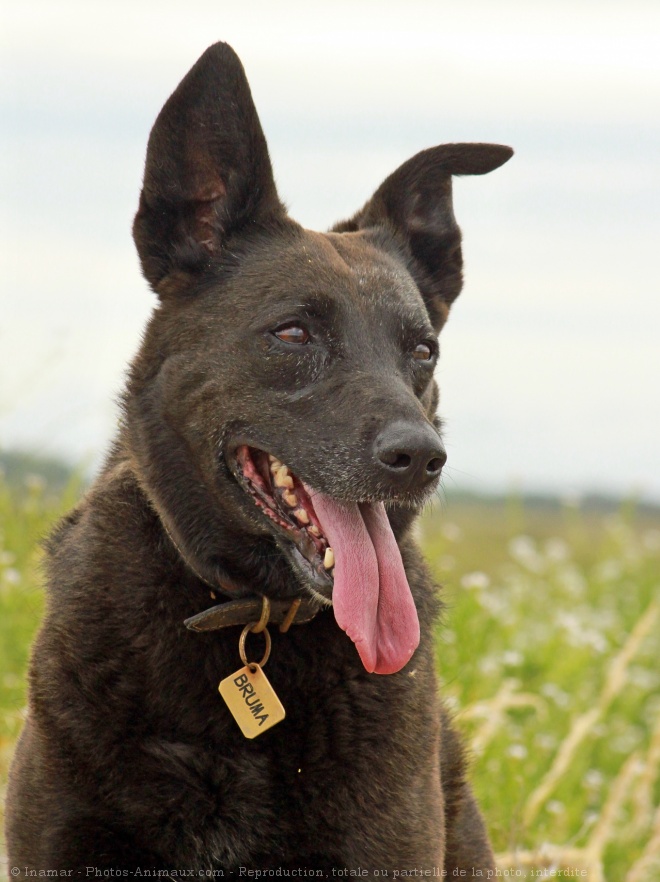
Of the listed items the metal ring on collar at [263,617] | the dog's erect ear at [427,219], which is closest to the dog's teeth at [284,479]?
the metal ring on collar at [263,617]

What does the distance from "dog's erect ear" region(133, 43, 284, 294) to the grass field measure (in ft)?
3.72

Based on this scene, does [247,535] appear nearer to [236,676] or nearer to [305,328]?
[236,676]

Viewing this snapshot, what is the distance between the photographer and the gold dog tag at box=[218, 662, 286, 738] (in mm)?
3264

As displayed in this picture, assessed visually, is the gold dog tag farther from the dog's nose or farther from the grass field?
the grass field

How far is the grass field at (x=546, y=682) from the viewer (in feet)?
16.1

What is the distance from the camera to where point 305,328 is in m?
3.48

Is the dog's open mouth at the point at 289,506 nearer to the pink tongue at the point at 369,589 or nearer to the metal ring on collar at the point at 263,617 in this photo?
the pink tongue at the point at 369,589

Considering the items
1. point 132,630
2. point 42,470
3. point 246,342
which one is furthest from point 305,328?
point 42,470

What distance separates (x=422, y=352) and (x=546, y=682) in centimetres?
370

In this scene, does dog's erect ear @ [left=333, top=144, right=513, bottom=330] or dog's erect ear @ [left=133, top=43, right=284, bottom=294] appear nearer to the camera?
dog's erect ear @ [left=133, top=43, right=284, bottom=294]

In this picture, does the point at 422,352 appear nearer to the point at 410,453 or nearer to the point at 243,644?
the point at 410,453

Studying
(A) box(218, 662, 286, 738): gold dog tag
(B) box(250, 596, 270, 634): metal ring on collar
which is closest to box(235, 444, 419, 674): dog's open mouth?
(B) box(250, 596, 270, 634): metal ring on collar

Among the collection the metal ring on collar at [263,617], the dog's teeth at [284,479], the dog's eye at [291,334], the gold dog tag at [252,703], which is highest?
the dog's eye at [291,334]

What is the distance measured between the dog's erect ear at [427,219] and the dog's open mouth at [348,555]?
1.06 m
